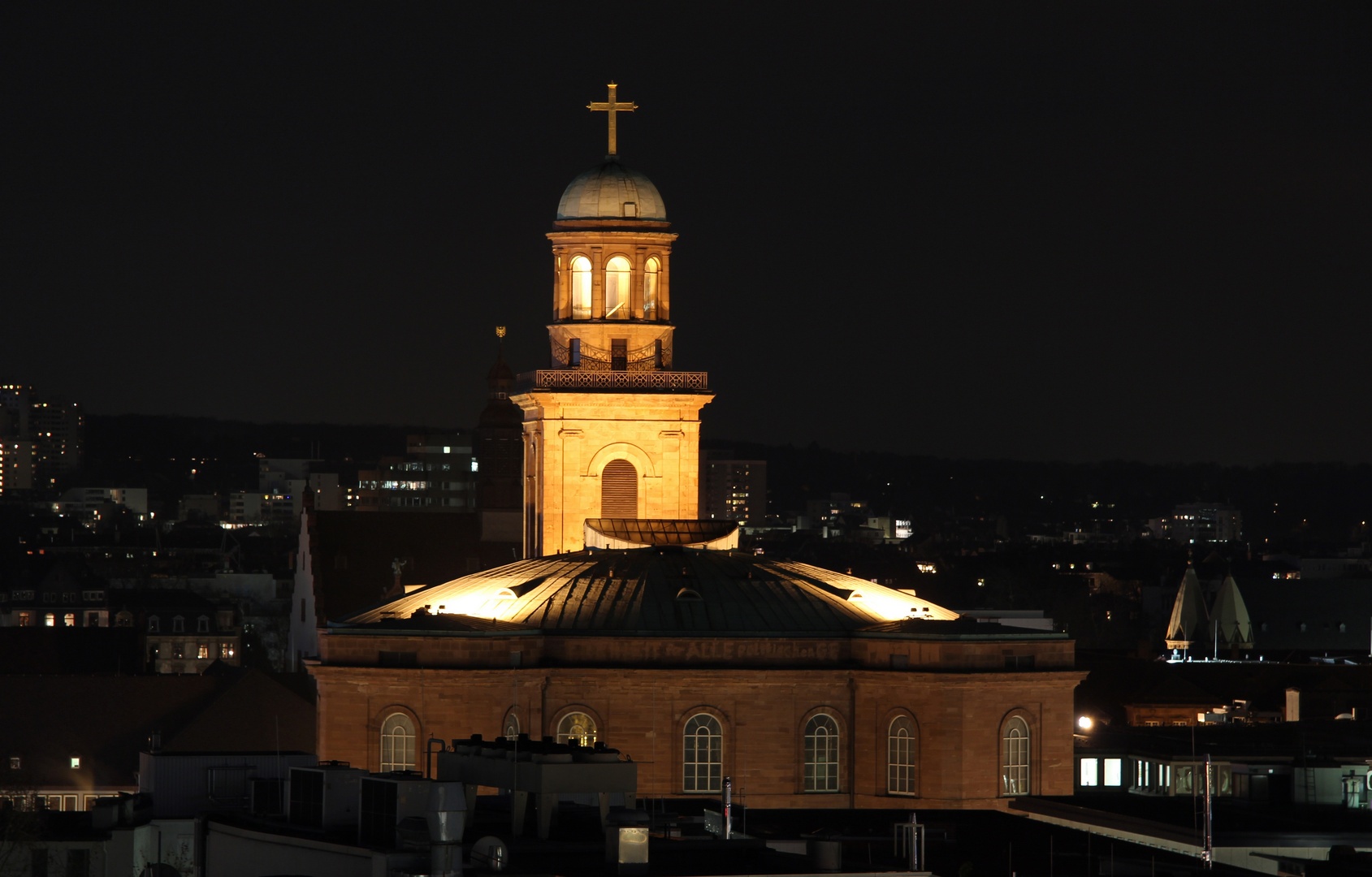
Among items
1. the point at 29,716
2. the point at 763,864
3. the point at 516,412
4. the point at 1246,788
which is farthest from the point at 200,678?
the point at 763,864

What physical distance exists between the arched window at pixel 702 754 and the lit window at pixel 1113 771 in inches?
445

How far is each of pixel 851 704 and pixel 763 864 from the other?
38.0 meters

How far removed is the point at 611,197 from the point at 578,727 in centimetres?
2649

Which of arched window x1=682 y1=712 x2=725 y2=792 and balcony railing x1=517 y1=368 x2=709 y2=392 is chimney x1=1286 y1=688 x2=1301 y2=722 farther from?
arched window x1=682 y1=712 x2=725 y2=792

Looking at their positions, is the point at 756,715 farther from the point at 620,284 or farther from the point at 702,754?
the point at 620,284

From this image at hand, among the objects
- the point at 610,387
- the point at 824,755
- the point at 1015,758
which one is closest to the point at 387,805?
the point at 824,755

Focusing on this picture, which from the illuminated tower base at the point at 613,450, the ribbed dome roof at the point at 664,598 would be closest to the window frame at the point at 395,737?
the ribbed dome roof at the point at 664,598

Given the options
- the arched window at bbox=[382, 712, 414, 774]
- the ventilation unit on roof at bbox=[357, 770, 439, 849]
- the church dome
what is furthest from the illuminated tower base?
the ventilation unit on roof at bbox=[357, 770, 439, 849]

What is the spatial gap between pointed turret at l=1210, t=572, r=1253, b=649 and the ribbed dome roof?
91.0m

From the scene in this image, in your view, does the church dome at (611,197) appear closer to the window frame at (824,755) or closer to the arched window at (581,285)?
the arched window at (581,285)

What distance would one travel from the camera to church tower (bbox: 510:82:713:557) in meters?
114

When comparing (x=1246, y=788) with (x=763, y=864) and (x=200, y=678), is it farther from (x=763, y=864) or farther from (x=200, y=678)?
(x=200, y=678)

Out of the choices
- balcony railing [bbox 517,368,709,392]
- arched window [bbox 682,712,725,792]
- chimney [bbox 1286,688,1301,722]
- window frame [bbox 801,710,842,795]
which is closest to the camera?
arched window [bbox 682,712,725,792]

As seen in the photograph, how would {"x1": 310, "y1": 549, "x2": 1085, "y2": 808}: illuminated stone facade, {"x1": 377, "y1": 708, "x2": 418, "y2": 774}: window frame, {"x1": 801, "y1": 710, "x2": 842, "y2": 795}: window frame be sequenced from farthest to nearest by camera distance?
{"x1": 801, "y1": 710, "x2": 842, "y2": 795}: window frame, {"x1": 310, "y1": 549, "x2": 1085, "y2": 808}: illuminated stone facade, {"x1": 377, "y1": 708, "x2": 418, "y2": 774}: window frame
